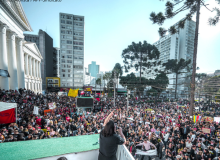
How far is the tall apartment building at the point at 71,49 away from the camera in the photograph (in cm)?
5078

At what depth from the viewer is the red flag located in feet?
23.1

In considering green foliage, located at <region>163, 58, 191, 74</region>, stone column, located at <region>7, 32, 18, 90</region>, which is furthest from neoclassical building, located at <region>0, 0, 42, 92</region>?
green foliage, located at <region>163, 58, 191, 74</region>

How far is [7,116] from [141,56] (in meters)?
31.0

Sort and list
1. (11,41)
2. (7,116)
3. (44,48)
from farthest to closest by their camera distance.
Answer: (44,48), (11,41), (7,116)

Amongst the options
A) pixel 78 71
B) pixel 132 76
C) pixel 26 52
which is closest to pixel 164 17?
pixel 132 76

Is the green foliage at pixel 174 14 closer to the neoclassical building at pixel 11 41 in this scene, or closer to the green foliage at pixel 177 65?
the neoclassical building at pixel 11 41

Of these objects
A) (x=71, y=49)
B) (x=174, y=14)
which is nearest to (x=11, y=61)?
(x=174, y=14)

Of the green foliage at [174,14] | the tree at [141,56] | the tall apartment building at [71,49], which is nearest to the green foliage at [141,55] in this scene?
the tree at [141,56]

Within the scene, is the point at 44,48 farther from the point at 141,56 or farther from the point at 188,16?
the point at 188,16

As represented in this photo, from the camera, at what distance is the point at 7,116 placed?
719 centimetres

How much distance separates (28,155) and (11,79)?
20.8m

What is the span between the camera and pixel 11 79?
17.5 m

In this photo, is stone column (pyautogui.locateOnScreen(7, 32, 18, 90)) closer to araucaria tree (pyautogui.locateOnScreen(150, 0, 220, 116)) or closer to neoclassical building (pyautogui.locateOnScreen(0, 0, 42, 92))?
neoclassical building (pyautogui.locateOnScreen(0, 0, 42, 92))

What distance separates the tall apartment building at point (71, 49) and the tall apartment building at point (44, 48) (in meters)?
4.88
